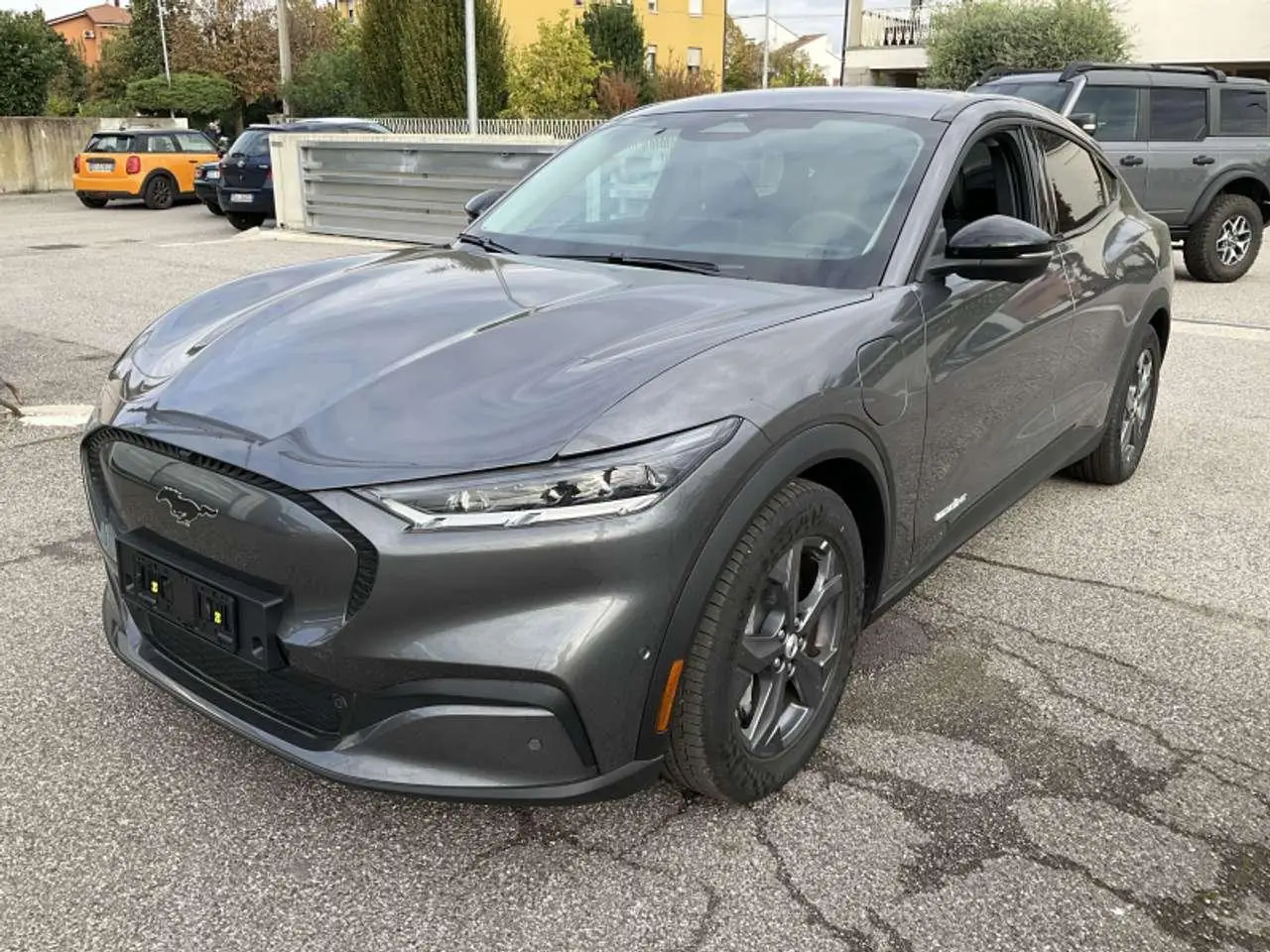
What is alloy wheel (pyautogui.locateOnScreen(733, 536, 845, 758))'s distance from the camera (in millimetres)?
2441

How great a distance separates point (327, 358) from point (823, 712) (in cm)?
146

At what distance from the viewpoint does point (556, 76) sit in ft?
118

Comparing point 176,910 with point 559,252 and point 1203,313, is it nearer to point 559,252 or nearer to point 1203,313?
point 559,252

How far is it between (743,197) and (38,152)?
29.6 metres

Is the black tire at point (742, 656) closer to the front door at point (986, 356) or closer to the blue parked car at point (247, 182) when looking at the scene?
the front door at point (986, 356)

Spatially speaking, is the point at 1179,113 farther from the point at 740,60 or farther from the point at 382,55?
the point at 740,60

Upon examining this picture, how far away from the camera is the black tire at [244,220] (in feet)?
56.9

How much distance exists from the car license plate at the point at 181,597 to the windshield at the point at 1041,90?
999 cm

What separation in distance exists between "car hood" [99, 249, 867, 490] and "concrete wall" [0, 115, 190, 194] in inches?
1107

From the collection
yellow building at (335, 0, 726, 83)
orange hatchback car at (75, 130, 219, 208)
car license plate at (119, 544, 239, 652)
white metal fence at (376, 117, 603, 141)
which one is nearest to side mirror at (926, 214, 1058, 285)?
car license plate at (119, 544, 239, 652)

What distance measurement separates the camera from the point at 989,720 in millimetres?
3016

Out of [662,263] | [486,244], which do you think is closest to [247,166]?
[486,244]

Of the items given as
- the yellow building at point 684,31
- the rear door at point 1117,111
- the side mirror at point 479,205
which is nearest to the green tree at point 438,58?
the rear door at point 1117,111

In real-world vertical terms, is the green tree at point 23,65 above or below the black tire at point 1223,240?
above
